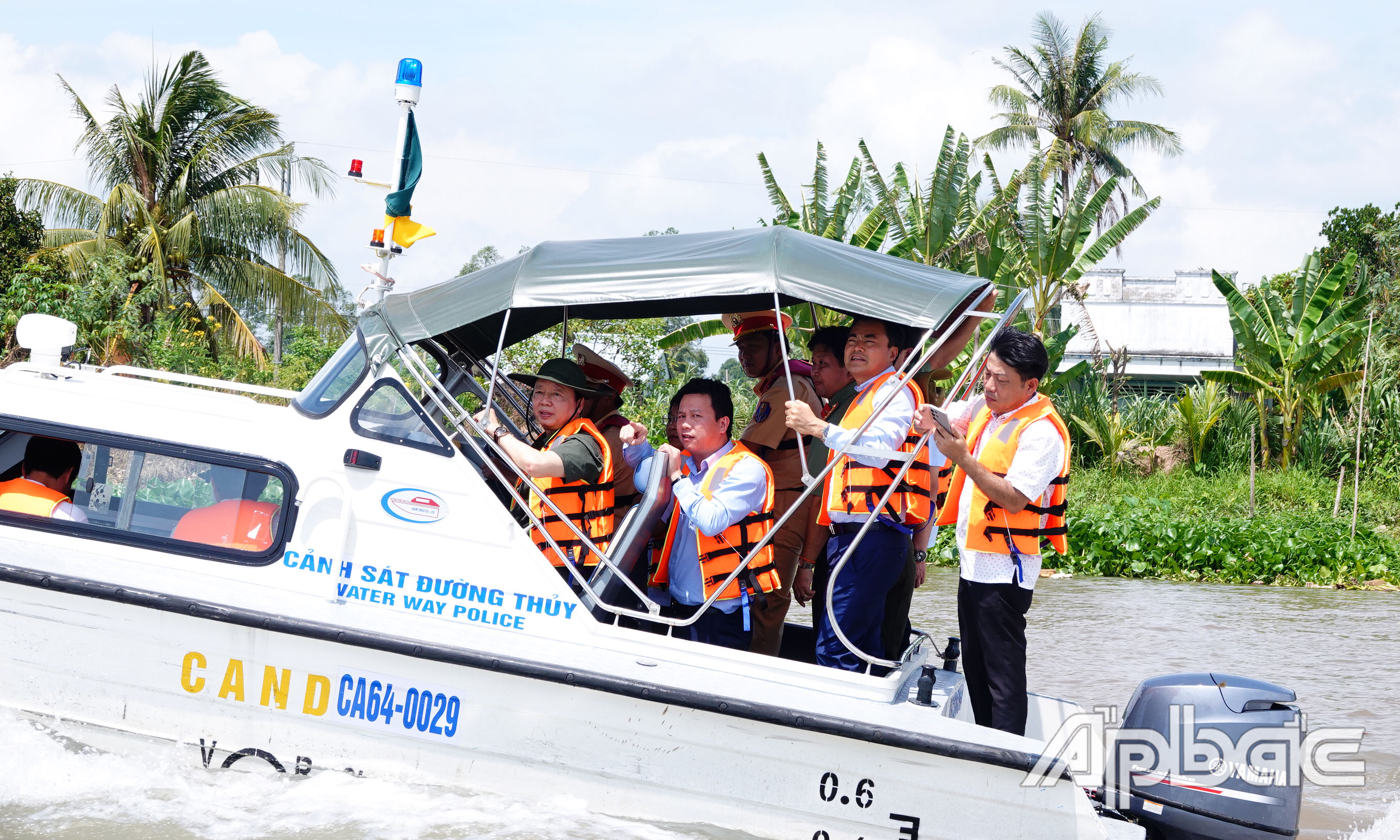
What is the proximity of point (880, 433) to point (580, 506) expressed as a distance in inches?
45.2

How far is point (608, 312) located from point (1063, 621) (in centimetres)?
697

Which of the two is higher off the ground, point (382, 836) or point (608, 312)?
point (608, 312)

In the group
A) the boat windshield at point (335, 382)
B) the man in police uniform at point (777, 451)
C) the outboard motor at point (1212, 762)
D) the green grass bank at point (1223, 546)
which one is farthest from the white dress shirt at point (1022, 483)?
the green grass bank at point (1223, 546)

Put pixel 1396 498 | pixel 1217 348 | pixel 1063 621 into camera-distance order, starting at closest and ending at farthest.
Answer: pixel 1063 621 < pixel 1396 498 < pixel 1217 348

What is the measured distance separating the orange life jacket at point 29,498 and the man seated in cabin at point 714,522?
222 centimetres

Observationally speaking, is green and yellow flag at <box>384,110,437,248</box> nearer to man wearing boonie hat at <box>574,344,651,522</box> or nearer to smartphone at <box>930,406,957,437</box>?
man wearing boonie hat at <box>574,344,651,522</box>

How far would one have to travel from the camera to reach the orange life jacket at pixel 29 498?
13.3 ft

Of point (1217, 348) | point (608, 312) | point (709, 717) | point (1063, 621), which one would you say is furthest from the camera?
point (1217, 348)

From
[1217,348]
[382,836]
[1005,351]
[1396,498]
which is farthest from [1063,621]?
[1217,348]

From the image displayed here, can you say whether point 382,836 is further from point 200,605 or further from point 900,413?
point 900,413

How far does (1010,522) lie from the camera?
401cm

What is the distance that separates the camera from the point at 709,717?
3.75 metres

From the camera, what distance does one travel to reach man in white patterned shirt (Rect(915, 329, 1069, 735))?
3.96m

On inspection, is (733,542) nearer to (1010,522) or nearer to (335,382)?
(1010,522)
